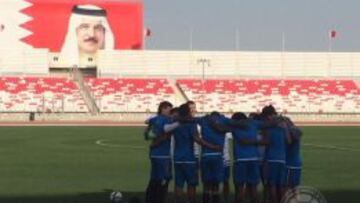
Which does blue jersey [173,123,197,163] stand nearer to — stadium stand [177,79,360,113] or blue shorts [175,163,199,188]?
blue shorts [175,163,199,188]

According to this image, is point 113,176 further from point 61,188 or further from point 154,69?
point 154,69

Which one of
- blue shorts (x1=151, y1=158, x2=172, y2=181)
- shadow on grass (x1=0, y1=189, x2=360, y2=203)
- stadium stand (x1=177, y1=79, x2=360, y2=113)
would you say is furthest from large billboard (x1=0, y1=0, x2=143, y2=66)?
blue shorts (x1=151, y1=158, x2=172, y2=181)

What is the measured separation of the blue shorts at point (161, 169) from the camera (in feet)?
49.1

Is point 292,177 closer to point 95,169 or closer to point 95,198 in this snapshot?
point 95,198

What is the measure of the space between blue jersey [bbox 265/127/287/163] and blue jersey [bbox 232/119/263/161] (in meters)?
0.23

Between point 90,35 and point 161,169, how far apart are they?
8189 centimetres

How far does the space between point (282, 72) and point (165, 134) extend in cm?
8576

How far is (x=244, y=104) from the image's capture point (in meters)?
92.0

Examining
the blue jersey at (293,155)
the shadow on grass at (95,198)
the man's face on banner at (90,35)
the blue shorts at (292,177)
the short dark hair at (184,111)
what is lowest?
the shadow on grass at (95,198)

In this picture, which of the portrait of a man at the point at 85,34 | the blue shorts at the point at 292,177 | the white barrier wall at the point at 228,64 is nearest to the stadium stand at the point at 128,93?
the white barrier wall at the point at 228,64

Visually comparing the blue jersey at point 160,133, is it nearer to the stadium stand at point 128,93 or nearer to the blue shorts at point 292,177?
the blue shorts at point 292,177

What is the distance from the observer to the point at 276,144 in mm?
14719

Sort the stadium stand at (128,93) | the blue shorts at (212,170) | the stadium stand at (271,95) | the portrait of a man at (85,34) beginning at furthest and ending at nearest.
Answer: the portrait of a man at (85,34)
the stadium stand at (271,95)
the stadium stand at (128,93)
the blue shorts at (212,170)

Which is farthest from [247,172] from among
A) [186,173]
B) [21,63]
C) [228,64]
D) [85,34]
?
[228,64]
